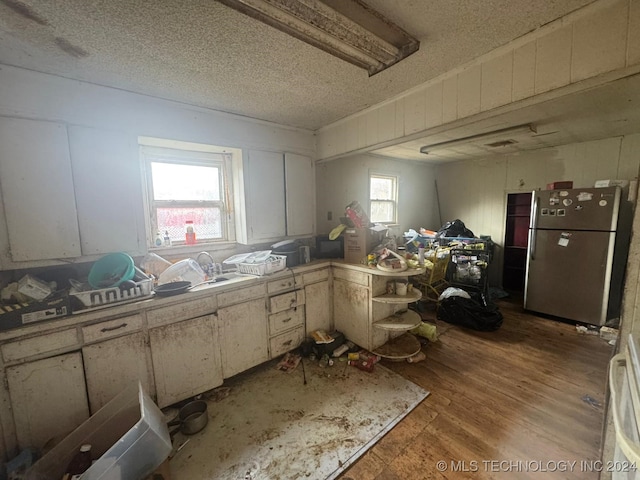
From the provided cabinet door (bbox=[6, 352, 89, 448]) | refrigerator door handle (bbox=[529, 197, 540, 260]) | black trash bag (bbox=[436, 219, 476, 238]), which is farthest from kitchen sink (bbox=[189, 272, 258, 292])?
refrigerator door handle (bbox=[529, 197, 540, 260])

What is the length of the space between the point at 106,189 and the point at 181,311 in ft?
3.51

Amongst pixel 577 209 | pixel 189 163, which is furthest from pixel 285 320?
pixel 577 209

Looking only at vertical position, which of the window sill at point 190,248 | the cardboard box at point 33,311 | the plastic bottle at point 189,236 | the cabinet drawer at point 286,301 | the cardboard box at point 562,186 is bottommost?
the cabinet drawer at point 286,301

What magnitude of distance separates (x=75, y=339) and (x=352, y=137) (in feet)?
8.93

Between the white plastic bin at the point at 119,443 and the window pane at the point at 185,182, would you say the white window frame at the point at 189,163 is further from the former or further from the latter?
the white plastic bin at the point at 119,443

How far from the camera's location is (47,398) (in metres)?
1.50

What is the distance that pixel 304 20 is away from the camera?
1.18 m

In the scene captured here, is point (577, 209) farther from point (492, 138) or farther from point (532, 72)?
point (532, 72)

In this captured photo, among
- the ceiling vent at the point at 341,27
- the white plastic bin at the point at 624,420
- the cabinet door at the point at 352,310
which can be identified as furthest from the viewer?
the cabinet door at the point at 352,310

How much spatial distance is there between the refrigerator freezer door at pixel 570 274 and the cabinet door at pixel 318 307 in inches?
109

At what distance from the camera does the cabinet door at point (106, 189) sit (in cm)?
178

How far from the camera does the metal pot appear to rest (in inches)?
A: 68.0

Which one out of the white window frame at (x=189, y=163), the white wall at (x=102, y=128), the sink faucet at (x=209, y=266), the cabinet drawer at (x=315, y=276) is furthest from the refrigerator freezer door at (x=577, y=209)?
the white wall at (x=102, y=128)

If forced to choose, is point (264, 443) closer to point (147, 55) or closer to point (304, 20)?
point (304, 20)
